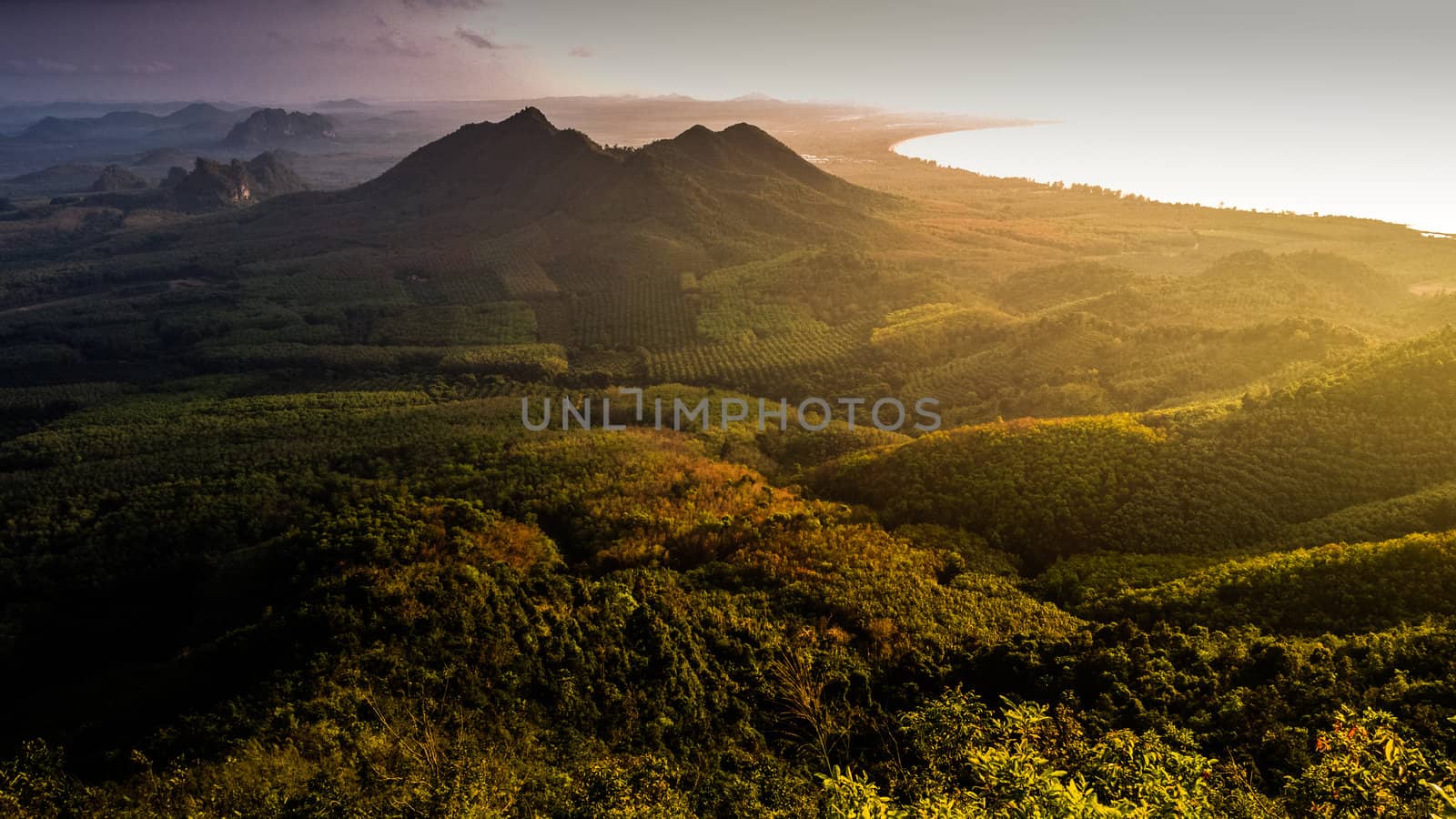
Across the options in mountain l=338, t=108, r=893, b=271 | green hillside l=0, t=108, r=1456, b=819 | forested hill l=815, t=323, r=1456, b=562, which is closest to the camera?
green hillside l=0, t=108, r=1456, b=819

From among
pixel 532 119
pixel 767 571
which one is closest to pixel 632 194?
pixel 532 119

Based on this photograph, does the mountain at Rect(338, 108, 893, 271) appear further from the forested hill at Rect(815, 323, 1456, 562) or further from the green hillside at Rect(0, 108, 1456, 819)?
the forested hill at Rect(815, 323, 1456, 562)

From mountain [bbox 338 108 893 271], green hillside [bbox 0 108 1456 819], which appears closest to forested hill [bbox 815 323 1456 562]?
green hillside [bbox 0 108 1456 819]

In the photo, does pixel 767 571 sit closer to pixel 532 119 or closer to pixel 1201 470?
pixel 1201 470

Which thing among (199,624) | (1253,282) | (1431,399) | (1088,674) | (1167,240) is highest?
(1167,240)

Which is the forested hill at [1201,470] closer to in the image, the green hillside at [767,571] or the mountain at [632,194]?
the green hillside at [767,571]

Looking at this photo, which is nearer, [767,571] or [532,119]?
[767,571]

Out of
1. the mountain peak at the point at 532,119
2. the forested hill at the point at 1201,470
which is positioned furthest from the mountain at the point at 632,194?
the forested hill at the point at 1201,470

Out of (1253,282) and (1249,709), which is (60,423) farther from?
(1253,282)

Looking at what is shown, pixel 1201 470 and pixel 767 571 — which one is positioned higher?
pixel 1201 470

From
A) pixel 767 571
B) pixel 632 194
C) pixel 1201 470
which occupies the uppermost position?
pixel 632 194

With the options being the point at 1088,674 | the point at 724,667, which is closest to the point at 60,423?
the point at 724,667
